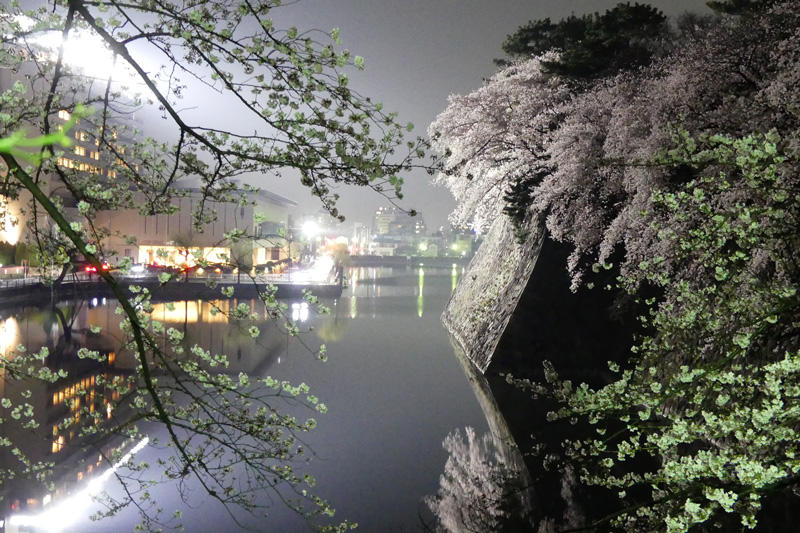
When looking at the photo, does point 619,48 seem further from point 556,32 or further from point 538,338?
point 538,338

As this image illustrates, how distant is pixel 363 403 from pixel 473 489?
538 cm

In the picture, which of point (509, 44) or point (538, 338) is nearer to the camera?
point (538, 338)

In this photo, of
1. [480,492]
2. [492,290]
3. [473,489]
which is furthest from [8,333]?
[480,492]

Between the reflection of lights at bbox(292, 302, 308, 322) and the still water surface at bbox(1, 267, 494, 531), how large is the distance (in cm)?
25

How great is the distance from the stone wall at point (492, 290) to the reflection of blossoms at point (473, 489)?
5118mm

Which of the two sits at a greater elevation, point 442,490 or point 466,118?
point 466,118

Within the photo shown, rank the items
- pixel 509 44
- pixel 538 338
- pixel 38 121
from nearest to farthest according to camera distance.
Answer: pixel 38 121 < pixel 538 338 < pixel 509 44

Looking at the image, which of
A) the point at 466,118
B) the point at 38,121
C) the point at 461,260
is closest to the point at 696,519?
the point at 38,121

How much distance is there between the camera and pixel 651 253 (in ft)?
36.0

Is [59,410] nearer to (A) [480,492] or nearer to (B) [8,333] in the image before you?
(A) [480,492]

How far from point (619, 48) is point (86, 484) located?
17.1m

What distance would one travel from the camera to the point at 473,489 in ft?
30.0

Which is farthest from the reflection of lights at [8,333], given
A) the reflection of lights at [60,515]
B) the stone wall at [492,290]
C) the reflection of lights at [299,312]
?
the stone wall at [492,290]

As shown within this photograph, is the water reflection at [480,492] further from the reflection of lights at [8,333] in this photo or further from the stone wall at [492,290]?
the reflection of lights at [8,333]
